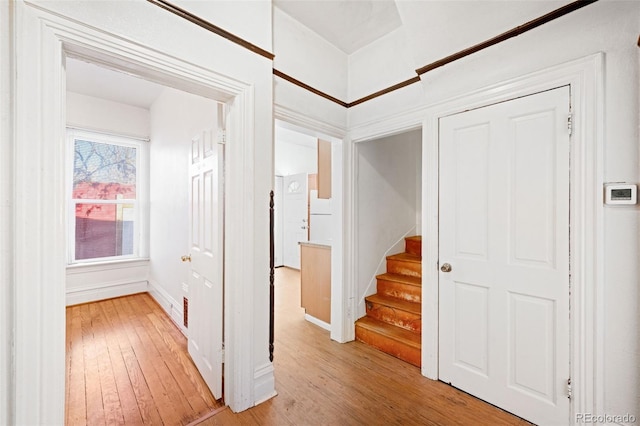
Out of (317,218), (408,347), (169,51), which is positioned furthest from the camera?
(317,218)

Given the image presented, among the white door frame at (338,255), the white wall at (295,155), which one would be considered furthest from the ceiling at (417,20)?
the white wall at (295,155)

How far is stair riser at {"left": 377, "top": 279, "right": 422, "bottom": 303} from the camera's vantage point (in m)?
2.66

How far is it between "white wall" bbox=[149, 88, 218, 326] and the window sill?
0.56 ft

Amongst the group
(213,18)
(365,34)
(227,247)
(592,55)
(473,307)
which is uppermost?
(365,34)

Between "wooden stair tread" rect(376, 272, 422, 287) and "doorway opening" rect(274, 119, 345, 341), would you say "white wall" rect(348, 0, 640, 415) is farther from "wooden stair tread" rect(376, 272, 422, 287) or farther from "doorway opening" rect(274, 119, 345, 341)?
"doorway opening" rect(274, 119, 345, 341)

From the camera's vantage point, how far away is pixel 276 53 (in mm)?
2145

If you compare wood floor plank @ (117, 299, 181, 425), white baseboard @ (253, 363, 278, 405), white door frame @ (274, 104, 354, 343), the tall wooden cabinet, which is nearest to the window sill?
wood floor plank @ (117, 299, 181, 425)

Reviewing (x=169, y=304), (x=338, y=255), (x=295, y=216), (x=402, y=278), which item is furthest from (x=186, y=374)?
(x=295, y=216)

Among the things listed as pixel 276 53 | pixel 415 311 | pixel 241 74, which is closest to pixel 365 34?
pixel 276 53

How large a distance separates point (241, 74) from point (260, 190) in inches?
30.1

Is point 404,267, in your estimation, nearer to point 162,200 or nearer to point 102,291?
point 162,200

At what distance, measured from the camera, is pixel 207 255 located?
6.54 ft

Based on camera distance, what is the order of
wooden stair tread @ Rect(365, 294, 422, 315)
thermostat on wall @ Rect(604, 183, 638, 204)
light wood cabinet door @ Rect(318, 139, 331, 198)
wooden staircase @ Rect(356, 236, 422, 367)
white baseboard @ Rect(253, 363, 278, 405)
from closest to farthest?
thermostat on wall @ Rect(604, 183, 638, 204) → white baseboard @ Rect(253, 363, 278, 405) → wooden staircase @ Rect(356, 236, 422, 367) → wooden stair tread @ Rect(365, 294, 422, 315) → light wood cabinet door @ Rect(318, 139, 331, 198)

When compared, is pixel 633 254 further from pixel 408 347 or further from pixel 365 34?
pixel 365 34
